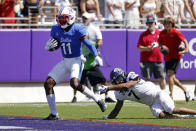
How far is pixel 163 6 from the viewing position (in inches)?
743

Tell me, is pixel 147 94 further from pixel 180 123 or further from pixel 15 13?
pixel 15 13

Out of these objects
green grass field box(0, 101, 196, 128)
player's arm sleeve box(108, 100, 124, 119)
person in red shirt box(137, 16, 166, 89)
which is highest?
person in red shirt box(137, 16, 166, 89)

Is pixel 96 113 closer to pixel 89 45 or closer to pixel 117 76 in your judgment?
pixel 89 45

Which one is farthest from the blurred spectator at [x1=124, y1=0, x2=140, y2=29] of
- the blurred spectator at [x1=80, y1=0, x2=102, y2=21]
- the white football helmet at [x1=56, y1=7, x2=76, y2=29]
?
the white football helmet at [x1=56, y1=7, x2=76, y2=29]

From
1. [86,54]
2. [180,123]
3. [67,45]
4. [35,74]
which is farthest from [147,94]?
[35,74]

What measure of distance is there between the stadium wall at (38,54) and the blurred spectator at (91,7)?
510 mm

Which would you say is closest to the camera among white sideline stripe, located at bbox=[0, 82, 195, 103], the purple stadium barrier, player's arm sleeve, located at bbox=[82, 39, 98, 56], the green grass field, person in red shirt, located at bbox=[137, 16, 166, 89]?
the green grass field

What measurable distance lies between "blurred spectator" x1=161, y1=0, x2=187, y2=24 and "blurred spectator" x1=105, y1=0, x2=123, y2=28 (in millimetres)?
1342

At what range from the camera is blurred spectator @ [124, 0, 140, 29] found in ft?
59.8

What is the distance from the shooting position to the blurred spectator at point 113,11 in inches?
711

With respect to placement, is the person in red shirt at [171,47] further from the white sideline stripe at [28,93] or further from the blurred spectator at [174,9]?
the white sideline stripe at [28,93]

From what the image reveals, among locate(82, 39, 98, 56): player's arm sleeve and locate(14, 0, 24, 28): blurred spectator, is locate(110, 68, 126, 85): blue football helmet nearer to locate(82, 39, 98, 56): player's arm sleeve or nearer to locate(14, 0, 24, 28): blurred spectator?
locate(82, 39, 98, 56): player's arm sleeve

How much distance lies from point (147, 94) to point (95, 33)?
17.8ft

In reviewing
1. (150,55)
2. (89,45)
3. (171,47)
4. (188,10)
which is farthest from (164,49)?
(89,45)
